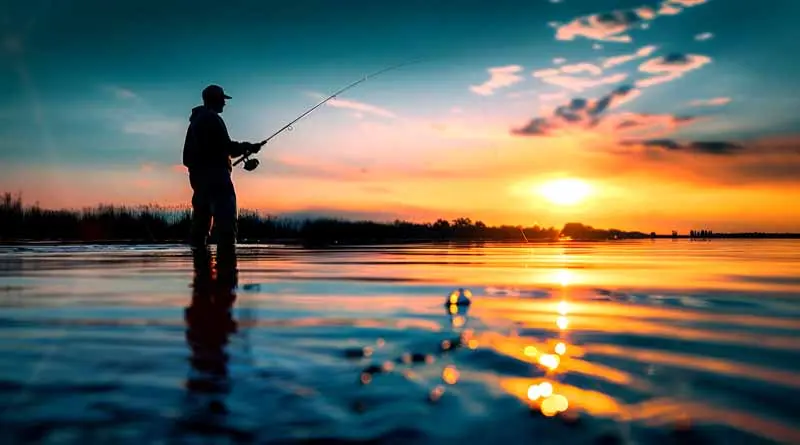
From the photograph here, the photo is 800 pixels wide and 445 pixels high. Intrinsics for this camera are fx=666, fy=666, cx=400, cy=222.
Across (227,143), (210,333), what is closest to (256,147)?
(227,143)

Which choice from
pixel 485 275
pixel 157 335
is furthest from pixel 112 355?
pixel 485 275

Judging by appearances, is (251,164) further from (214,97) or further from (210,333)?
(210,333)

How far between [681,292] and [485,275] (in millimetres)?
3215

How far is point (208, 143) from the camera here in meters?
11.5

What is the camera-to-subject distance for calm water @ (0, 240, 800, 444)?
230 centimetres

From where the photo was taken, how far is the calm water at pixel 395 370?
2299 mm

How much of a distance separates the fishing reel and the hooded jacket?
5.22 feet

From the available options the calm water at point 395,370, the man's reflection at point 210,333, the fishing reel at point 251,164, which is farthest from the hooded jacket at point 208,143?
the calm water at point 395,370

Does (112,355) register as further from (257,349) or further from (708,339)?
(708,339)

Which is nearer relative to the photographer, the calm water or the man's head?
the calm water

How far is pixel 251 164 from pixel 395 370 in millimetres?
10905

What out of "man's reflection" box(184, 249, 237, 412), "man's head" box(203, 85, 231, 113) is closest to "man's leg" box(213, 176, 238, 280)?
"man's head" box(203, 85, 231, 113)

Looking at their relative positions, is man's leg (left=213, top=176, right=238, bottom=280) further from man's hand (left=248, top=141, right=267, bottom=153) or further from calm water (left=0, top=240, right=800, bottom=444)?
calm water (left=0, top=240, right=800, bottom=444)

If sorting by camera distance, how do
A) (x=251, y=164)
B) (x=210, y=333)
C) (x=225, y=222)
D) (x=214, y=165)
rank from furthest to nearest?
(x=251, y=164), (x=214, y=165), (x=225, y=222), (x=210, y=333)
